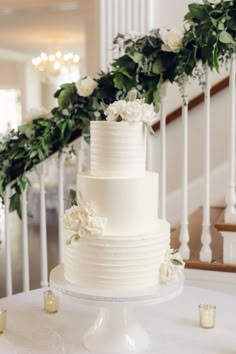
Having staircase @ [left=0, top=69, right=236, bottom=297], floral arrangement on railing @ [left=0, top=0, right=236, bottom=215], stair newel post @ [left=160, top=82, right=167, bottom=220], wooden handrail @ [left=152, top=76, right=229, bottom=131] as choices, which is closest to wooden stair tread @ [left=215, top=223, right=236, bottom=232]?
staircase @ [left=0, top=69, right=236, bottom=297]

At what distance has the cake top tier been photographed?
5.54 feet

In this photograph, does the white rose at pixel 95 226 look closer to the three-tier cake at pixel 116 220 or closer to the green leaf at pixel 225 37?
the three-tier cake at pixel 116 220

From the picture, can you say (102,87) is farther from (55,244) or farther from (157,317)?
(55,244)

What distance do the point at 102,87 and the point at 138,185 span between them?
941 mm

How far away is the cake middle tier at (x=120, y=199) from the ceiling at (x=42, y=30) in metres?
2.96

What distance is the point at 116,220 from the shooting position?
1682 mm

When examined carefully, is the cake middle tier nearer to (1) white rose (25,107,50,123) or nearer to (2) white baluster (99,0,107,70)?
(1) white rose (25,107,50,123)

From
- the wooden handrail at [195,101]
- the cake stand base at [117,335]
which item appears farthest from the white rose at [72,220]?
the wooden handrail at [195,101]

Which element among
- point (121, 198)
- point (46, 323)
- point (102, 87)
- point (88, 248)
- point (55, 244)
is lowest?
point (55, 244)

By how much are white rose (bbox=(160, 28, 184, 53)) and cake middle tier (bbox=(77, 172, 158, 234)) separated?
84 centimetres

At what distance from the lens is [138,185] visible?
1.69 metres

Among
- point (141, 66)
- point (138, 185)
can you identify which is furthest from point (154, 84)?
point (138, 185)

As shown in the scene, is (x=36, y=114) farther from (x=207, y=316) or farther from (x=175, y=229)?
(x=207, y=316)

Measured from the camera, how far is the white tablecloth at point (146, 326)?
169 cm
